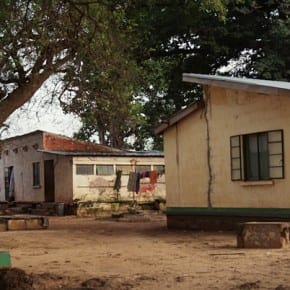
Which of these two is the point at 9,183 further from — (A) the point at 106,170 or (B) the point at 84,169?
(A) the point at 106,170

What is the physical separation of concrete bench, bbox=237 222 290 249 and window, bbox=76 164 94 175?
700 inches

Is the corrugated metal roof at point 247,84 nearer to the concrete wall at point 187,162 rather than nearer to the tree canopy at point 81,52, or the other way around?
the concrete wall at point 187,162

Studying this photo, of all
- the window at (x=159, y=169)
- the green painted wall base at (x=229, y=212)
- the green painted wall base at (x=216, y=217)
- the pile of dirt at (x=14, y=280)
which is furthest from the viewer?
the window at (x=159, y=169)

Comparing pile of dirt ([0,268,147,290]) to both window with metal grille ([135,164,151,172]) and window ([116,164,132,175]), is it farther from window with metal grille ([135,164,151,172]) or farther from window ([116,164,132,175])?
window with metal grille ([135,164,151,172])

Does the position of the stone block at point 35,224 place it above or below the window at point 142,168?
below

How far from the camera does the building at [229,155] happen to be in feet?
50.3

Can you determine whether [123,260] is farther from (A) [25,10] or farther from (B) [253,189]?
(B) [253,189]

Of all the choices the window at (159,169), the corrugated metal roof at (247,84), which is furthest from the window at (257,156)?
the window at (159,169)

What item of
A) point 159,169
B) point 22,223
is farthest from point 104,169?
point 22,223

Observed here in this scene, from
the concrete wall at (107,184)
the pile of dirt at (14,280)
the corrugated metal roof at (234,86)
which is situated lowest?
the pile of dirt at (14,280)

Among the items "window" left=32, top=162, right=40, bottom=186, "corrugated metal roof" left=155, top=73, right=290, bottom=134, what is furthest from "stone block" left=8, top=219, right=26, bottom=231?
"window" left=32, top=162, right=40, bottom=186

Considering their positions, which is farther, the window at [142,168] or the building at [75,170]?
the window at [142,168]

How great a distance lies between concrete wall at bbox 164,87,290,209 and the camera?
15424mm

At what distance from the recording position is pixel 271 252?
465 inches
